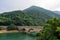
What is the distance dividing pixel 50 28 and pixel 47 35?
670mm

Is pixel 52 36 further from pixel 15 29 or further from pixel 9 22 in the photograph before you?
pixel 9 22

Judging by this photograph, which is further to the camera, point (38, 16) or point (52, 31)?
point (38, 16)

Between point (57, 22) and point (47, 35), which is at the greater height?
point (57, 22)

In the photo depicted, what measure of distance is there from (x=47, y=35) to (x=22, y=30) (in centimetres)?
5056

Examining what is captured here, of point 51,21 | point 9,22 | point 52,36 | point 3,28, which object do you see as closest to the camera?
point 52,36

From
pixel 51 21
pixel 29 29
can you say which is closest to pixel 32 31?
pixel 29 29

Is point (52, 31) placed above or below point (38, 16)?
above

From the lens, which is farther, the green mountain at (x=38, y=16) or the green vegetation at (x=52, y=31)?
the green mountain at (x=38, y=16)

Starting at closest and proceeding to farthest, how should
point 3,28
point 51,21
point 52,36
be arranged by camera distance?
point 52,36 < point 51,21 < point 3,28

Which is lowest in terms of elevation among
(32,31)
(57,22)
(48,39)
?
(32,31)

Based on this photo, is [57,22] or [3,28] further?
[3,28]

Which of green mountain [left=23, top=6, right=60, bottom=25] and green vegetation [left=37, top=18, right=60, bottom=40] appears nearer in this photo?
green vegetation [left=37, top=18, right=60, bottom=40]

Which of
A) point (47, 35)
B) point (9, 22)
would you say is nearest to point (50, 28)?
point (47, 35)

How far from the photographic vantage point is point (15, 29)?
6631 centimetres
